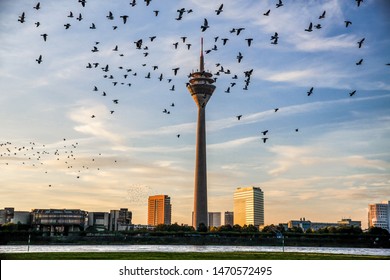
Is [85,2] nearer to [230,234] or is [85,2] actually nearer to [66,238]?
[66,238]

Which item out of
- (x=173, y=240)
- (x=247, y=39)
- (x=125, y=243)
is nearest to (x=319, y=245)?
(x=173, y=240)

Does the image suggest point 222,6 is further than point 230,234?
No
